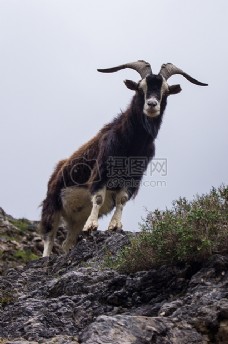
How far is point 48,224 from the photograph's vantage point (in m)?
14.8

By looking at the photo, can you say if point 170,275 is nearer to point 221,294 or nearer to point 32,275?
point 221,294

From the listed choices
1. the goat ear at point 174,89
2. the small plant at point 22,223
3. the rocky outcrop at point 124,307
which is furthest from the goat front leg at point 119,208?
the small plant at point 22,223

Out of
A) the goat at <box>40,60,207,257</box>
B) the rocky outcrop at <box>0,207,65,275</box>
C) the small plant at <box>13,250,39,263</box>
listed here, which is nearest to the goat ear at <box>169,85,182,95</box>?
the goat at <box>40,60,207,257</box>

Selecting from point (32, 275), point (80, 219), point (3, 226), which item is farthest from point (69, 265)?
point (3, 226)

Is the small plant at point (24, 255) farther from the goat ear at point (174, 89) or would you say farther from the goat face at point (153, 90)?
the goat ear at point (174, 89)

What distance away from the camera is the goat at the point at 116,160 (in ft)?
43.3

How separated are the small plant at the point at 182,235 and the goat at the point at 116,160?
12.3 feet

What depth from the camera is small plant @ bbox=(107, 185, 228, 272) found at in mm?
7866

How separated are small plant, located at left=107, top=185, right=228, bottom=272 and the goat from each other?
3.75 meters

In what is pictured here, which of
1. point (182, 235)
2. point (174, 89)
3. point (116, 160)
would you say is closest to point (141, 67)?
point (174, 89)

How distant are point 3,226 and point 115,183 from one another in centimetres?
552

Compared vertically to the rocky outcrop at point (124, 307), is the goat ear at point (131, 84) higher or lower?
higher

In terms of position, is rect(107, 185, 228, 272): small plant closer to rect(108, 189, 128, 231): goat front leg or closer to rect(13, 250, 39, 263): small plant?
rect(108, 189, 128, 231): goat front leg

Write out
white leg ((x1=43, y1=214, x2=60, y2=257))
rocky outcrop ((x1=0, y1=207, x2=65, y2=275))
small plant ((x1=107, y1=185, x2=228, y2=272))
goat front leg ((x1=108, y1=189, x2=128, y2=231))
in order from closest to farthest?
1. small plant ((x1=107, y1=185, x2=228, y2=272))
2. goat front leg ((x1=108, y1=189, x2=128, y2=231))
3. white leg ((x1=43, y1=214, x2=60, y2=257))
4. rocky outcrop ((x1=0, y1=207, x2=65, y2=275))
